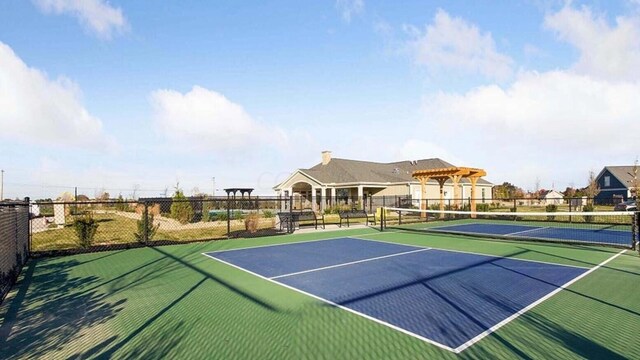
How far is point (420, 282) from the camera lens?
7461 mm

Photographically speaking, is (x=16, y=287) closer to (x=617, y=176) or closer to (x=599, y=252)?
(x=599, y=252)

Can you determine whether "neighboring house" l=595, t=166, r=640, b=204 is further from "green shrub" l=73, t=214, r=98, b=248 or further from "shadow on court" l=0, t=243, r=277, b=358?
"shadow on court" l=0, t=243, r=277, b=358

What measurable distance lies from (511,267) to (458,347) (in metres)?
5.45

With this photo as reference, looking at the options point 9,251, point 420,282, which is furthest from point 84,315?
point 420,282

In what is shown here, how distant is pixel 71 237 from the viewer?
16156mm

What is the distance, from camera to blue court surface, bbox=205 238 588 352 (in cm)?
522

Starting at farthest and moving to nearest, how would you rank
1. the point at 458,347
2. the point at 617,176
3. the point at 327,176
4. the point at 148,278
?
the point at 617,176 < the point at 327,176 < the point at 148,278 < the point at 458,347

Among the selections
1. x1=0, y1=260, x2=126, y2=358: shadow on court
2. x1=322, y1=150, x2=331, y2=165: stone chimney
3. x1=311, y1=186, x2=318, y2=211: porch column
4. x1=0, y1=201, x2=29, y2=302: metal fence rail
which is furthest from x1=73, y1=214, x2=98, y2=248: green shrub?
x1=322, y1=150, x2=331, y2=165: stone chimney

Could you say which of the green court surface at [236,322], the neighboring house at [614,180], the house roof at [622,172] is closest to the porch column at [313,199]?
the green court surface at [236,322]

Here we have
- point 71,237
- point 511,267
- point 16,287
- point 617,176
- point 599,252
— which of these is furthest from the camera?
point 617,176

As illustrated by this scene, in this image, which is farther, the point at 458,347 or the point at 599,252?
the point at 599,252

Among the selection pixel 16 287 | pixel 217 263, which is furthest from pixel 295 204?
pixel 16 287

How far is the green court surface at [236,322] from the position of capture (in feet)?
14.2

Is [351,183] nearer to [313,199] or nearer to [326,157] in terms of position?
[313,199]
